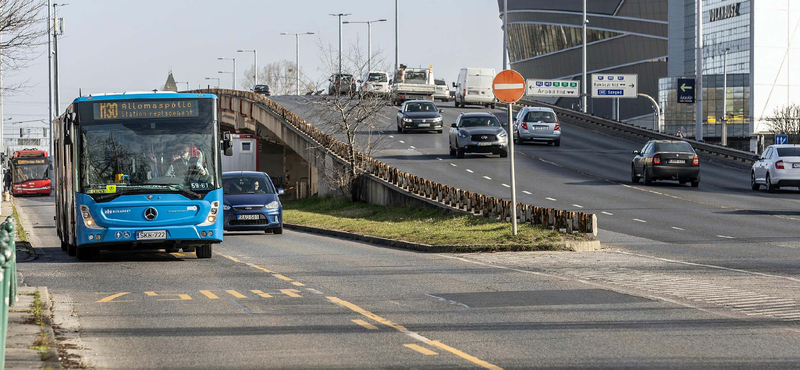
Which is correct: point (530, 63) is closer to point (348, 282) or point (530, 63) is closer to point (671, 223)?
point (671, 223)

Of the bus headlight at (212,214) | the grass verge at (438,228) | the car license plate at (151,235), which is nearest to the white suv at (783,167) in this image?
the grass verge at (438,228)

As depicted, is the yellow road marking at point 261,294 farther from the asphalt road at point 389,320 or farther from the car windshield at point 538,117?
the car windshield at point 538,117

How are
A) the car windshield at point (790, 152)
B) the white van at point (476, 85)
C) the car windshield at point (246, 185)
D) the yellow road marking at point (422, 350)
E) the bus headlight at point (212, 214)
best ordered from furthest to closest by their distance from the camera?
1. the white van at point (476, 85)
2. the car windshield at point (790, 152)
3. the car windshield at point (246, 185)
4. the bus headlight at point (212, 214)
5. the yellow road marking at point (422, 350)

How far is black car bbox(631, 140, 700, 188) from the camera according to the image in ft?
121

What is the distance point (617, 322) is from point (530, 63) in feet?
469

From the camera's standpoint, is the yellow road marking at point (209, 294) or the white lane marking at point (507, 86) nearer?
the yellow road marking at point (209, 294)

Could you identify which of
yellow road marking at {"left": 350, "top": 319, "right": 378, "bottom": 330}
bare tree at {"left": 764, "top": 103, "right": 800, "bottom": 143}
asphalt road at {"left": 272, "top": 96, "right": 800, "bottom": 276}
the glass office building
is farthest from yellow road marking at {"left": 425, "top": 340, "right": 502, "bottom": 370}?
the glass office building

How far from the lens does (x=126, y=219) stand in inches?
683

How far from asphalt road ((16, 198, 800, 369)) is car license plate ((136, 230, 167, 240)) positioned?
0.49m

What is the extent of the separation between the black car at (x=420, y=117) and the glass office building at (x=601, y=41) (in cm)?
5512

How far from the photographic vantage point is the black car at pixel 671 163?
121 feet

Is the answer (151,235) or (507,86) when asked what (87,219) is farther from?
(507,86)

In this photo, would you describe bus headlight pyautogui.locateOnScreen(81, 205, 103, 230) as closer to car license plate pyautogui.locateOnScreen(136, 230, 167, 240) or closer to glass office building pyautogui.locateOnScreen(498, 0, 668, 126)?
car license plate pyautogui.locateOnScreen(136, 230, 167, 240)

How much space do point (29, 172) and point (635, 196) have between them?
57412mm
